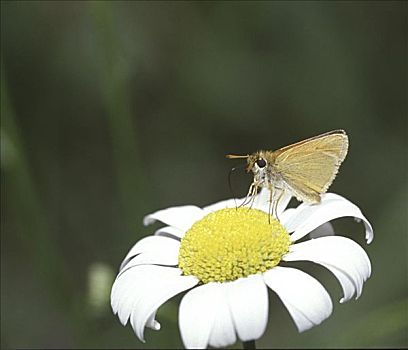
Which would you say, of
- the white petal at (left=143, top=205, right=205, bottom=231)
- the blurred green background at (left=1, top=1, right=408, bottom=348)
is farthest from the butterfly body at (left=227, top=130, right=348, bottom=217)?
the blurred green background at (left=1, top=1, right=408, bottom=348)

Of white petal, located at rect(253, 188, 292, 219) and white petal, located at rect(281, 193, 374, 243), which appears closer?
white petal, located at rect(281, 193, 374, 243)

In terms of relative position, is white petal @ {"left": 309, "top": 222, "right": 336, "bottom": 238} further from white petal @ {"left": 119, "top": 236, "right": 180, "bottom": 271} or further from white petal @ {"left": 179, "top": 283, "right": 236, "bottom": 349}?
white petal @ {"left": 179, "top": 283, "right": 236, "bottom": 349}

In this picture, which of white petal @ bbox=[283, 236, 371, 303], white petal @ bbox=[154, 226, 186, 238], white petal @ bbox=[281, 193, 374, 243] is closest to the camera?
white petal @ bbox=[283, 236, 371, 303]

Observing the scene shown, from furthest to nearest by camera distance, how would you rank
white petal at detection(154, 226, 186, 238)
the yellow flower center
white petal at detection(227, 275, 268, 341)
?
white petal at detection(154, 226, 186, 238)
the yellow flower center
white petal at detection(227, 275, 268, 341)

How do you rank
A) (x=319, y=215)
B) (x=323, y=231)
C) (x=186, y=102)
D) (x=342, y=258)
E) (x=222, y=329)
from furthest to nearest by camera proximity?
(x=186, y=102)
(x=323, y=231)
(x=319, y=215)
(x=342, y=258)
(x=222, y=329)

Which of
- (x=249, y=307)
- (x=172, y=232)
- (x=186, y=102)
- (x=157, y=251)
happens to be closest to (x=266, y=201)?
(x=172, y=232)

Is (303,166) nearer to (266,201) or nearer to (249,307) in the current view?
(266,201)

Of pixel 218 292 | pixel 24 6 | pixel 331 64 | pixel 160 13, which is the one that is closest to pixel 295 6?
pixel 331 64
